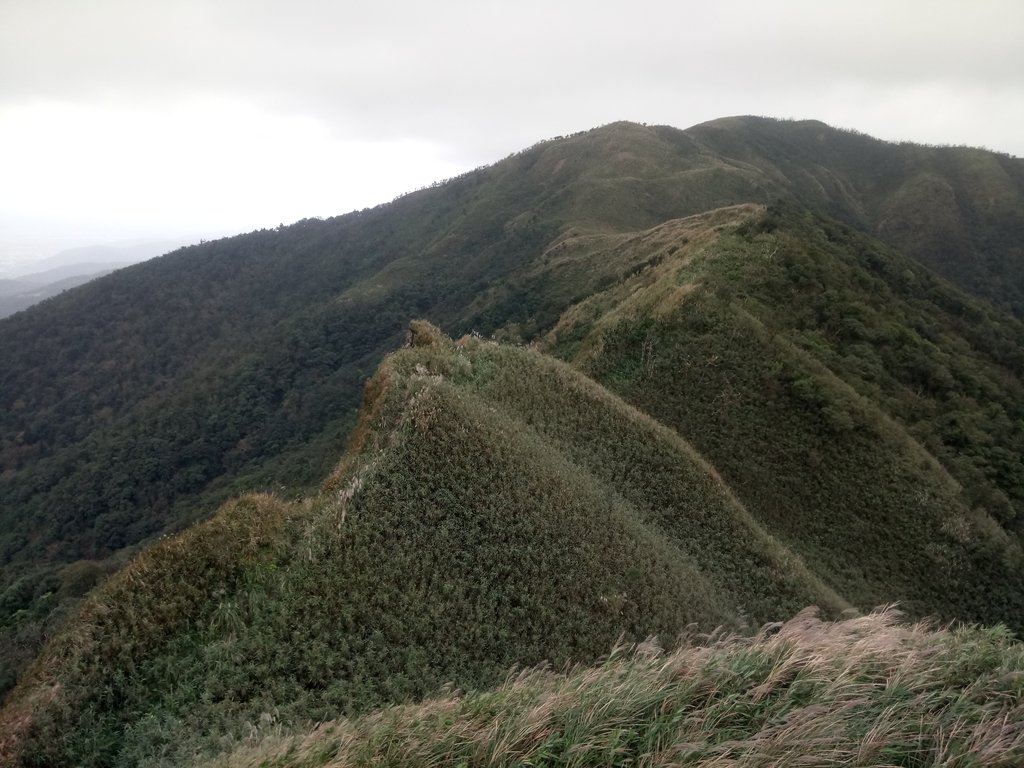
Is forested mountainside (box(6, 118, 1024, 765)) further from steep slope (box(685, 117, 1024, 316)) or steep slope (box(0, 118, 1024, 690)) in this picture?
steep slope (box(685, 117, 1024, 316))

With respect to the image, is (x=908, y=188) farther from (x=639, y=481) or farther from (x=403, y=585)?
(x=403, y=585)

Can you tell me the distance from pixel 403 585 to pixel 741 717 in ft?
14.6

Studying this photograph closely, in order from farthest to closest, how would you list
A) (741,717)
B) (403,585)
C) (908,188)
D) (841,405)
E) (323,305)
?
(323,305)
(908,188)
(841,405)
(403,585)
(741,717)

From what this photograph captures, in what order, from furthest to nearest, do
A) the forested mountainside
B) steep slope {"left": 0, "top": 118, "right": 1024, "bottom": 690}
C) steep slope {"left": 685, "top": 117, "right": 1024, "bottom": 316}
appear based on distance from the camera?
1. steep slope {"left": 685, "top": 117, "right": 1024, "bottom": 316}
2. steep slope {"left": 0, "top": 118, "right": 1024, "bottom": 690}
3. the forested mountainside

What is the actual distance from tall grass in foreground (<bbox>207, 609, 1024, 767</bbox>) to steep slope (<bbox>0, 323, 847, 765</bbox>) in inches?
68.5

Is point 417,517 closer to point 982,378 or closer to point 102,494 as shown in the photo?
point 982,378

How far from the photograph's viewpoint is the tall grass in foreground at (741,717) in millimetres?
3561

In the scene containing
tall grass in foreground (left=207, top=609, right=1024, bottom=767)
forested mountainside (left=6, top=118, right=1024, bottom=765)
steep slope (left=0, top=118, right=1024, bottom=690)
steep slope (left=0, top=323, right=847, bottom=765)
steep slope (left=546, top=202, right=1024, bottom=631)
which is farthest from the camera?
steep slope (left=0, top=118, right=1024, bottom=690)

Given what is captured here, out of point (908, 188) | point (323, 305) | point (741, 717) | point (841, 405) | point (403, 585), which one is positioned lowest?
point (841, 405)

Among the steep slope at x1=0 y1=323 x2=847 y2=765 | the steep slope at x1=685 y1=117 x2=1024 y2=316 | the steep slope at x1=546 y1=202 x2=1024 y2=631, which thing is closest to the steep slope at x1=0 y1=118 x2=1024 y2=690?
the steep slope at x1=685 y1=117 x2=1024 y2=316

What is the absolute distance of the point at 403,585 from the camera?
7207mm

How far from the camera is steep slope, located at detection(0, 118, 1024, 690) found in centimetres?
5428

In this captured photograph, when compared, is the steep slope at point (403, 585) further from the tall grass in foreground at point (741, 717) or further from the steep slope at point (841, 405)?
the steep slope at point (841, 405)

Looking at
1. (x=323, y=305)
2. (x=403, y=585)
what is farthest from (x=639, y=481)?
(x=323, y=305)
